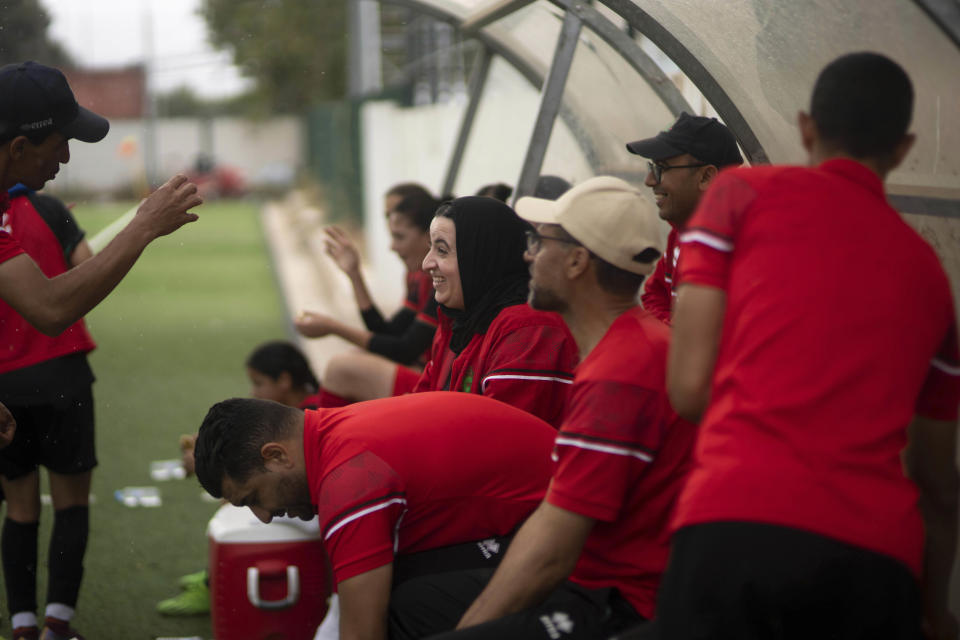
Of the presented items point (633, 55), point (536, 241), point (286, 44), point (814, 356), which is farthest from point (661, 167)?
point (286, 44)

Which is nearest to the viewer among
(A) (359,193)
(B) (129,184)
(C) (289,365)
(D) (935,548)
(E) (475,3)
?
(D) (935,548)

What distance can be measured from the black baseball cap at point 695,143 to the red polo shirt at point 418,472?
1.27 metres

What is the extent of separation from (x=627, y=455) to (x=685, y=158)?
1799 mm

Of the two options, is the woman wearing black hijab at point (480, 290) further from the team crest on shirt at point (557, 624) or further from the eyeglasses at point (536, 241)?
the team crest on shirt at point (557, 624)

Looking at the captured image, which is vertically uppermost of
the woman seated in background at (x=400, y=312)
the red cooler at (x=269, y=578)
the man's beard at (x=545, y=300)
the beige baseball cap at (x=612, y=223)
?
the beige baseball cap at (x=612, y=223)

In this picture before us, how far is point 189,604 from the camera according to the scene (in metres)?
4.86

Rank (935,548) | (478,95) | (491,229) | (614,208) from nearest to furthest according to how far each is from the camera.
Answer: (935,548) → (614,208) → (491,229) → (478,95)

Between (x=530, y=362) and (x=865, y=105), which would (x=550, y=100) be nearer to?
(x=530, y=362)

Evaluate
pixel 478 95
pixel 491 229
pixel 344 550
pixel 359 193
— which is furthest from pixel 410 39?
pixel 344 550

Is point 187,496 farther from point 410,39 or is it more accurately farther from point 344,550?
point 410,39

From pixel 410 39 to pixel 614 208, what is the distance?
1835cm

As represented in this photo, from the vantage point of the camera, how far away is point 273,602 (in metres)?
3.98

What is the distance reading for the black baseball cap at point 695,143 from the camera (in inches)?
158

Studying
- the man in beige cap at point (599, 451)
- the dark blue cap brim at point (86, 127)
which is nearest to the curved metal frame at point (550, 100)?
the dark blue cap brim at point (86, 127)
